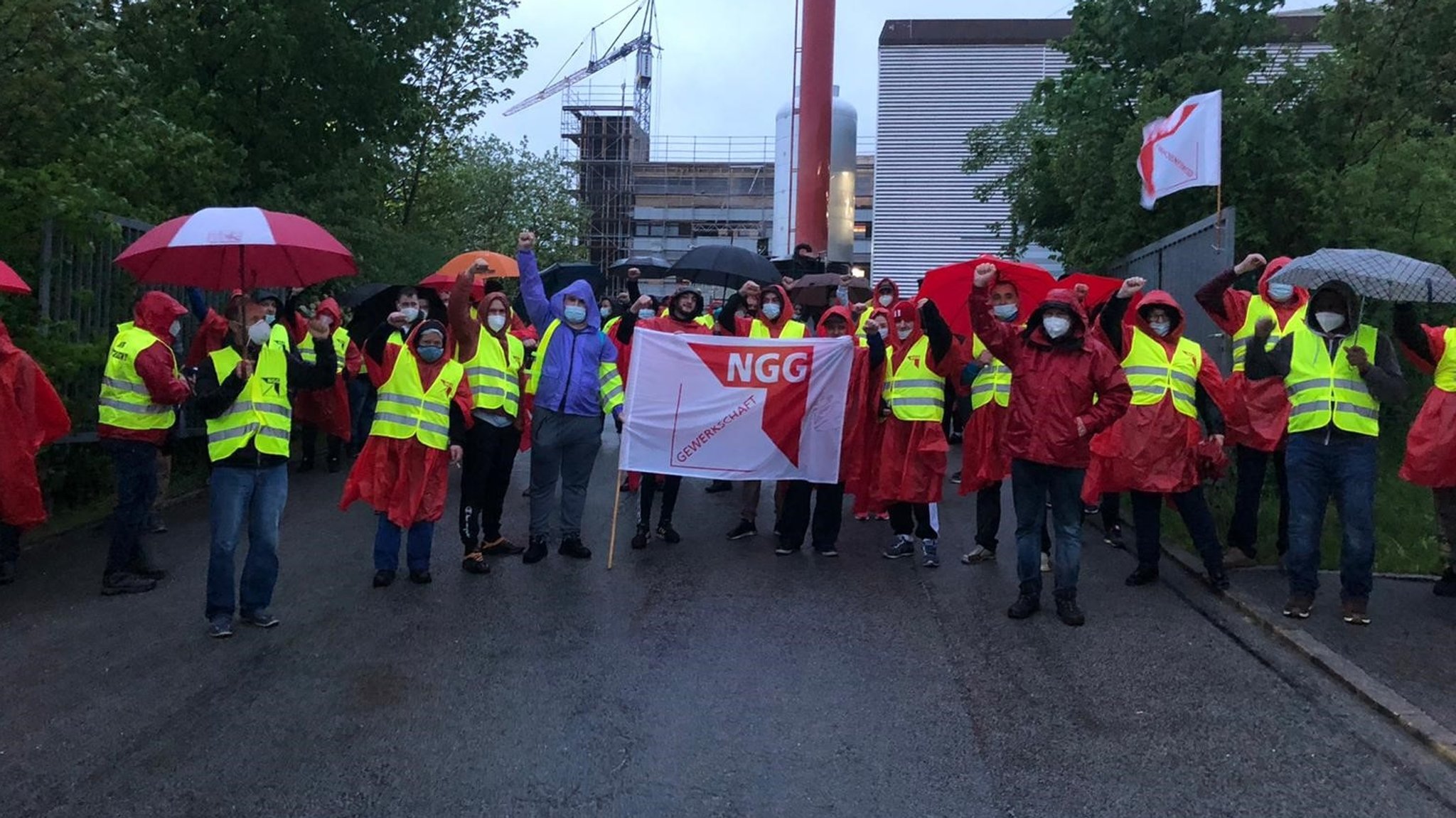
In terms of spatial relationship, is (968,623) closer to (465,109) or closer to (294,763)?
(294,763)

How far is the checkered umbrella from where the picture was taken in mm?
6715

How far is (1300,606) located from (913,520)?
116 inches

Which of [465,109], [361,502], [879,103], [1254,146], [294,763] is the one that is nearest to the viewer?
[294,763]

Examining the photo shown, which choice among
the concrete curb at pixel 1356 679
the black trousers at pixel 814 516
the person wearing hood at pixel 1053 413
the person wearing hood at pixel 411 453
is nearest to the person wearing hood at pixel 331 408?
the person wearing hood at pixel 411 453

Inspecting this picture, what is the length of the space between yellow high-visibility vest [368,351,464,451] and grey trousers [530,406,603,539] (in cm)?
91

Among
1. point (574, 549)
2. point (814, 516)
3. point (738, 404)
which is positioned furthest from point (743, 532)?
point (574, 549)

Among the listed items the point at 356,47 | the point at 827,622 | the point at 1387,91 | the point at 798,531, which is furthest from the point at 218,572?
the point at 1387,91

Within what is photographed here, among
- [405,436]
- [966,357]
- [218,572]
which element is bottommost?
[218,572]

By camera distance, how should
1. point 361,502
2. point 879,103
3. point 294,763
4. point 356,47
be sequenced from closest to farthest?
1. point 294,763
2. point 361,502
3. point 356,47
4. point 879,103

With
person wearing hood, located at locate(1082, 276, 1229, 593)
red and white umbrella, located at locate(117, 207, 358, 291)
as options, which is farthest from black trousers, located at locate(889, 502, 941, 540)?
red and white umbrella, located at locate(117, 207, 358, 291)

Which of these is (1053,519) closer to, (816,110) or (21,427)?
(21,427)

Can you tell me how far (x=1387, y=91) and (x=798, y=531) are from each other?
9181 mm

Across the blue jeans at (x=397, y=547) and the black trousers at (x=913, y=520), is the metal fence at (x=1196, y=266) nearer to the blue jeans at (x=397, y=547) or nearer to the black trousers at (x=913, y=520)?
the black trousers at (x=913, y=520)

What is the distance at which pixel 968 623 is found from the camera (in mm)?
7238
